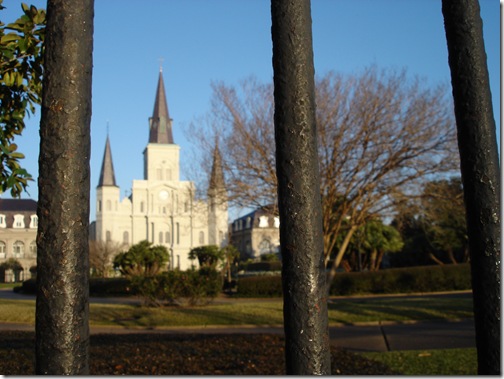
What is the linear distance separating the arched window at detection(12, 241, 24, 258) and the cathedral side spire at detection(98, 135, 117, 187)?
141 ft

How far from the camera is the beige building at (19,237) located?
3819cm

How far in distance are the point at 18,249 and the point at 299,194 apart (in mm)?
40250

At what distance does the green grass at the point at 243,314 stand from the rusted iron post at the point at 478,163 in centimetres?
1238

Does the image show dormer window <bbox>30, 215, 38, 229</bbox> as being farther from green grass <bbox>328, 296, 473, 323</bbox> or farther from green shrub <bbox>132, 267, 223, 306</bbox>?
green grass <bbox>328, 296, 473, 323</bbox>

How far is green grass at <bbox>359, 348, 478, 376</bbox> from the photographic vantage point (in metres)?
7.79

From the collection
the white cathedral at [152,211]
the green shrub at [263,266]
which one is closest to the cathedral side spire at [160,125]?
the white cathedral at [152,211]

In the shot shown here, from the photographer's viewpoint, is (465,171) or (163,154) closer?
(465,171)

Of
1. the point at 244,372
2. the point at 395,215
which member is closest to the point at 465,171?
the point at 244,372

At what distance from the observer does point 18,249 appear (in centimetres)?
3944

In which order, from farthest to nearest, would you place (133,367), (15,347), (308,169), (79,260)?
(15,347)
(133,367)
(308,169)
(79,260)

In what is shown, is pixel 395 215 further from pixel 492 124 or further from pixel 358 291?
pixel 492 124

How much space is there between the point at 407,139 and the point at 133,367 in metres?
14.0

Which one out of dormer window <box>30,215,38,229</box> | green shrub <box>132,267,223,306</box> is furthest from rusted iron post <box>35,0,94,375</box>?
dormer window <box>30,215,38,229</box>

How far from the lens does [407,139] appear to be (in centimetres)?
1900
